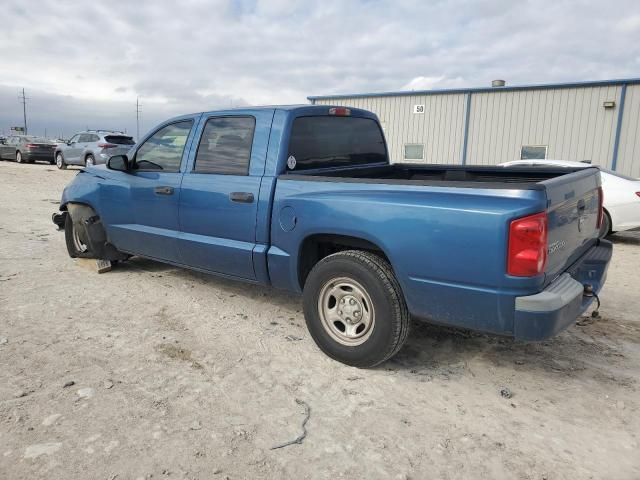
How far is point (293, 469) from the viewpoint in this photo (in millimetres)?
2400

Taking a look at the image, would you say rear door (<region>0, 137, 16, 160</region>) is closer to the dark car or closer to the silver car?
the dark car

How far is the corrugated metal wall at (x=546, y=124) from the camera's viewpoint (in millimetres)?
14125

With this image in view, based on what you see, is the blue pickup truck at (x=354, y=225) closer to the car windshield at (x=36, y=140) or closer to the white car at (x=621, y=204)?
the white car at (x=621, y=204)

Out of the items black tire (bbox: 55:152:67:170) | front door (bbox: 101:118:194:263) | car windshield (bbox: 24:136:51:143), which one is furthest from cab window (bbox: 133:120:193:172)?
car windshield (bbox: 24:136:51:143)

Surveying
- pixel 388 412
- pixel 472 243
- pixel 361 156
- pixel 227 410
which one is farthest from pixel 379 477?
pixel 361 156

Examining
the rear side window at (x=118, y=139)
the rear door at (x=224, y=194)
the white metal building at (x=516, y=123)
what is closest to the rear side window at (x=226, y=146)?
the rear door at (x=224, y=194)

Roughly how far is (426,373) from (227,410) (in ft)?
4.52

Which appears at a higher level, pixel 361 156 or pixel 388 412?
pixel 361 156

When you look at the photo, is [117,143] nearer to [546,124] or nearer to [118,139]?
[118,139]

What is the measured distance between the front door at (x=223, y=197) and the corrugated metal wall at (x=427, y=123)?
43.7 ft

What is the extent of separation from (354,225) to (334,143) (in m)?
1.37

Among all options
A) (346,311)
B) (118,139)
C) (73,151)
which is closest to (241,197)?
(346,311)

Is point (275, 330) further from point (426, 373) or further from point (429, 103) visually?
point (429, 103)

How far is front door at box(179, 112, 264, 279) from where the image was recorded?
13.1 ft
